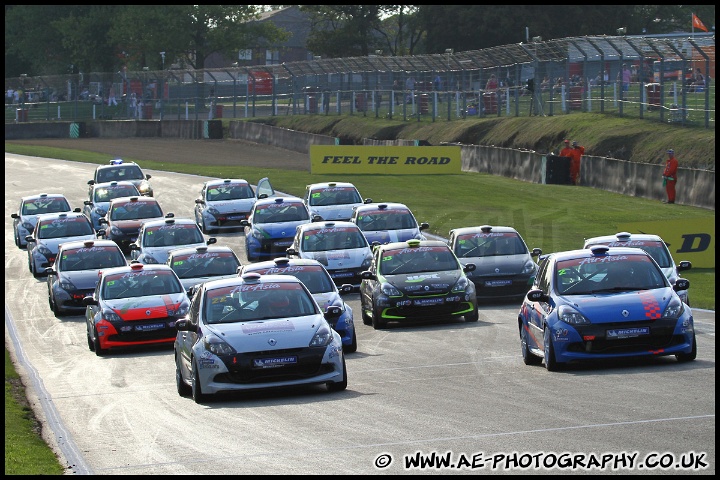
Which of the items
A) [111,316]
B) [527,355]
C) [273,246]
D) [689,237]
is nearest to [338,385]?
[527,355]

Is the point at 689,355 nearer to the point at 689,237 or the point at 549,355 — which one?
the point at 549,355

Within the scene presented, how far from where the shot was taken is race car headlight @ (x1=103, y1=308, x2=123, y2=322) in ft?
72.8

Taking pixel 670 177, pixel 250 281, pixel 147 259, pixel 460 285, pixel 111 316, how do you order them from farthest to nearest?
pixel 670 177, pixel 147 259, pixel 460 285, pixel 111 316, pixel 250 281

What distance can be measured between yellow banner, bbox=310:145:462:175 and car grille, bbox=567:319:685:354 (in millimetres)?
36726

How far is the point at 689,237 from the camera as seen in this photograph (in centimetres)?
2800

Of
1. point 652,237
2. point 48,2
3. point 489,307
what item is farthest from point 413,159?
point 48,2

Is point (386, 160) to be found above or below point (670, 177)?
above

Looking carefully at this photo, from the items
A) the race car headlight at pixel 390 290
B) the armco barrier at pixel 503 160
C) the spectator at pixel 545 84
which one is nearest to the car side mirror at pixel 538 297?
the race car headlight at pixel 390 290

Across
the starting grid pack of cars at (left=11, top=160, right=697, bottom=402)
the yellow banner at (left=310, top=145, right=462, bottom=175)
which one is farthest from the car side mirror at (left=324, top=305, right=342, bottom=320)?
the yellow banner at (left=310, top=145, right=462, bottom=175)

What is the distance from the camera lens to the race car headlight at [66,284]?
92.6 feet

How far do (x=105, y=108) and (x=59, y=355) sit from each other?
2591 inches

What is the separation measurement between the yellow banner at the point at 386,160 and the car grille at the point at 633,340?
120 feet

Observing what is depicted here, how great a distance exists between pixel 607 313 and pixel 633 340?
1.34 ft

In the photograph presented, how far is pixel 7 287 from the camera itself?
113 ft
